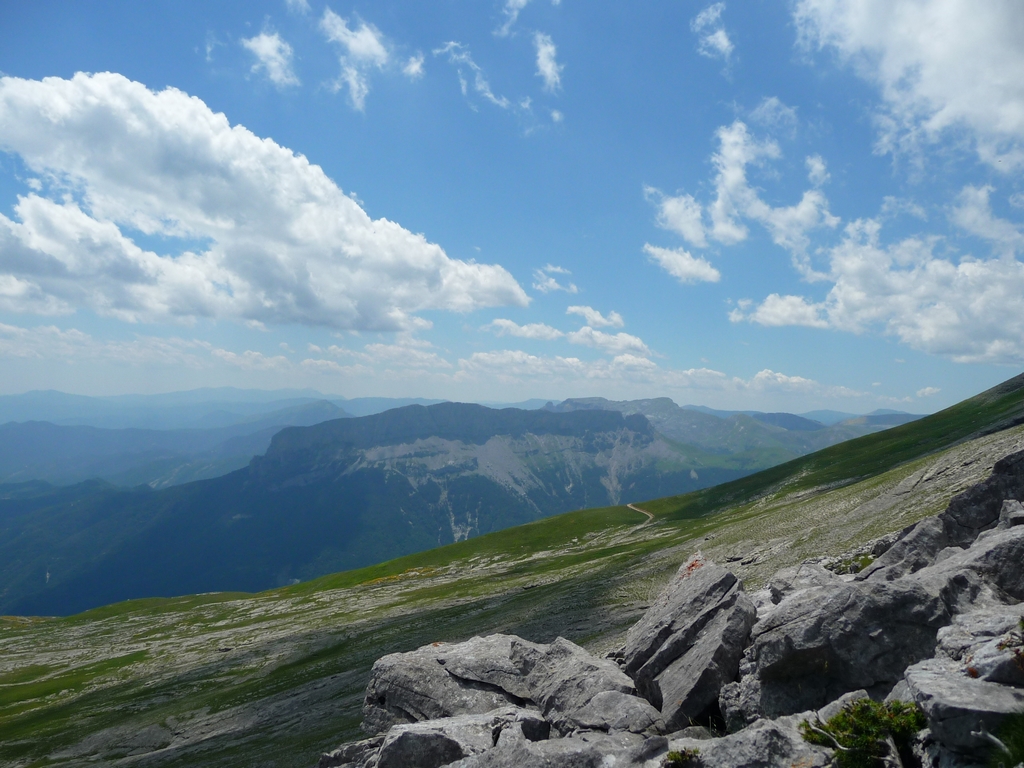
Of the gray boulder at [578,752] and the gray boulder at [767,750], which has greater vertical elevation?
the gray boulder at [767,750]

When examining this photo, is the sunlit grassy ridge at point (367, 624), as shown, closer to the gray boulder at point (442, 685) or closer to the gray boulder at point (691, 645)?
the gray boulder at point (442, 685)

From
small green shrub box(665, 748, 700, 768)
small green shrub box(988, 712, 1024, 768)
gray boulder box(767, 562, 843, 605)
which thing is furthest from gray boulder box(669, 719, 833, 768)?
gray boulder box(767, 562, 843, 605)

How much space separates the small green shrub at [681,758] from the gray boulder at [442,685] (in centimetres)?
1289

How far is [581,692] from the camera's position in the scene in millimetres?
22188

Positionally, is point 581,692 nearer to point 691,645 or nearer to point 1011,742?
point 691,645

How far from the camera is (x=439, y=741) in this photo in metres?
21.1

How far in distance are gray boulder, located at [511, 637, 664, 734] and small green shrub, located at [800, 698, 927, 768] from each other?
745 cm

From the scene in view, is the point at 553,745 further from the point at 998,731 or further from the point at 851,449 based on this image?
the point at 851,449

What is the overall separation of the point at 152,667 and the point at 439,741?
4279 inches

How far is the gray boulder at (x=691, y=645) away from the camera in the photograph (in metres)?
19.5

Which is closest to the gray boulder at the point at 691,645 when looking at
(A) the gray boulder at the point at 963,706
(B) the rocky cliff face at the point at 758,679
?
(B) the rocky cliff face at the point at 758,679

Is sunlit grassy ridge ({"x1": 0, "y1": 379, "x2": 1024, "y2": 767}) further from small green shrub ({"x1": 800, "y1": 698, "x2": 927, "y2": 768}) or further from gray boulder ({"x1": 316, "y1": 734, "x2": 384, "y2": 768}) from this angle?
small green shrub ({"x1": 800, "y1": 698, "x2": 927, "y2": 768})

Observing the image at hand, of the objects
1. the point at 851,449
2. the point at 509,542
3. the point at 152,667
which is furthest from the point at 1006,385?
the point at 152,667

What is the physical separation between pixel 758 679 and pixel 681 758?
483cm
